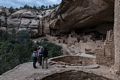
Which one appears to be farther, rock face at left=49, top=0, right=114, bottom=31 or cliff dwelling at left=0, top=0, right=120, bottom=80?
rock face at left=49, top=0, right=114, bottom=31

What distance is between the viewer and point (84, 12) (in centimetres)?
1680

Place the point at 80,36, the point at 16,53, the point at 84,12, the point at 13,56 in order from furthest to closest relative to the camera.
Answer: the point at 80,36
the point at 16,53
the point at 13,56
the point at 84,12

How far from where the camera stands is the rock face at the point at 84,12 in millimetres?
14383

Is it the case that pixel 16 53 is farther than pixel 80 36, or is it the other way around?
pixel 80 36

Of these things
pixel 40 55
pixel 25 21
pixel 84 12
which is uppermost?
pixel 25 21

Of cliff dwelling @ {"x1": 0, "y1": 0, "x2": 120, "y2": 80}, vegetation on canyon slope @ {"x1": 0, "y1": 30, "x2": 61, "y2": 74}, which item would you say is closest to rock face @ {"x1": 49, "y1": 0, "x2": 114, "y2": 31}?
cliff dwelling @ {"x1": 0, "y1": 0, "x2": 120, "y2": 80}

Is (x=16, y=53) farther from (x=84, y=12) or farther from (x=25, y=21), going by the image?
(x=25, y=21)

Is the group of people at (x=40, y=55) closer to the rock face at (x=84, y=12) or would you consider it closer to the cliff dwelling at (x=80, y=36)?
the cliff dwelling at (x=80, y=36)

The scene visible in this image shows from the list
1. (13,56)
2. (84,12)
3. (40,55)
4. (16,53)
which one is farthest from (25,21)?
(40,55)

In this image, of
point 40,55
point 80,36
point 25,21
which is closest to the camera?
point 40,55

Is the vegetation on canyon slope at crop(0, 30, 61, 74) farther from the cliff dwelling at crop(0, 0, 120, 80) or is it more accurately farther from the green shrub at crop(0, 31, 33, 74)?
the cliff dwelling at crop(0, 0, 120, 80)

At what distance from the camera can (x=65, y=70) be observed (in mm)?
8500

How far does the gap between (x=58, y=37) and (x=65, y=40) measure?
76.8 inches

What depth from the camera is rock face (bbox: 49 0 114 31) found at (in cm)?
1438
